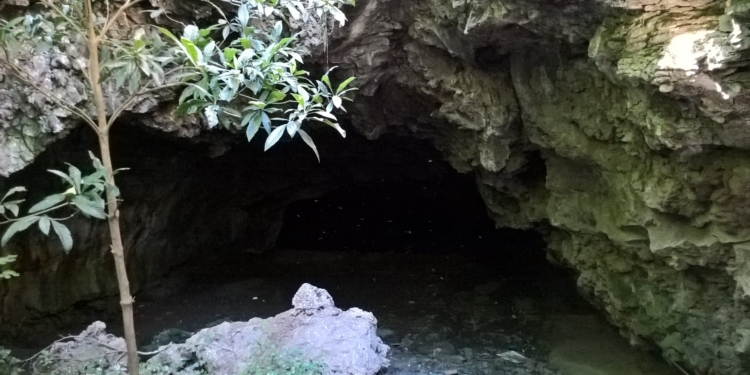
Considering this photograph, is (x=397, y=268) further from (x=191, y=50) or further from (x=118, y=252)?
(x=191, y=50)

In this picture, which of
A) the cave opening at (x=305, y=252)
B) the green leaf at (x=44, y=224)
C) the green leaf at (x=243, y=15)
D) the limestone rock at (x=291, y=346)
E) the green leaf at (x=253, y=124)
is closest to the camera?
the green leaf at (x=44, y=224)

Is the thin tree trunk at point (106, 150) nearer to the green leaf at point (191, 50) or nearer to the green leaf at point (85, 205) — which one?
the green leaf at point (85, 205)

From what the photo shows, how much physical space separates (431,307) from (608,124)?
7.98ft

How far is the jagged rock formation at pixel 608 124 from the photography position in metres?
2.41

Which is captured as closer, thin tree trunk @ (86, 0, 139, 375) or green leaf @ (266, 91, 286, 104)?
thin tree trunk @ (86, 0, 139, 375)

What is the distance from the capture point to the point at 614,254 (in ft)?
11.8

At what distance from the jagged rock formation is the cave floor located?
429mm

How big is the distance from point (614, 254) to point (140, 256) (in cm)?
370

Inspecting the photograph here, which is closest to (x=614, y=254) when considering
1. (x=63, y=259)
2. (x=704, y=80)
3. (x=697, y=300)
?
(x=697, y=300)

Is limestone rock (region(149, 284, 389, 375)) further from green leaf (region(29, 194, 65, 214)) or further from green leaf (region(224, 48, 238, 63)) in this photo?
green leaf (region(224, 48, 238, 63))

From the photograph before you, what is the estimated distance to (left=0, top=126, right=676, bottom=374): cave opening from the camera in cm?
408

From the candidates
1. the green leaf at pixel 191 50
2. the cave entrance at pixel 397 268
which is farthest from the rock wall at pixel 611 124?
the green leaf at pixel 191 50

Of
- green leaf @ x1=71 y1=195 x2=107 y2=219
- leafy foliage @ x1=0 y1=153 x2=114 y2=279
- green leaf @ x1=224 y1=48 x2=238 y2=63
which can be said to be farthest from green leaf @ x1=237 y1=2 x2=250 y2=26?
green leaf @ x1=71 y1=195 x2=107 y2=219

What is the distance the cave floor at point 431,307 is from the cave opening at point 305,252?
2 cm
